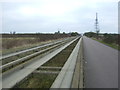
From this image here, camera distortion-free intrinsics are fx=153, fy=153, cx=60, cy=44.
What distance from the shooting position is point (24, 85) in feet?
15.9

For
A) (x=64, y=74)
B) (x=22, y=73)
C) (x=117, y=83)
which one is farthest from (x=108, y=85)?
(x=22, y=73)

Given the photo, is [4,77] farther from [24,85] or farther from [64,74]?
[64,74]

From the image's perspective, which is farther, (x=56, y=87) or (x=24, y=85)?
(x=24, y=85)

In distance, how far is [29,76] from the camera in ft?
18.8

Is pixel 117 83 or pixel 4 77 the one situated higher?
pixel 4 77

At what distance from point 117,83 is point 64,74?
202 centimetres

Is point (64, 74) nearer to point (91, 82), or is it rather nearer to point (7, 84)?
point (91, 82)

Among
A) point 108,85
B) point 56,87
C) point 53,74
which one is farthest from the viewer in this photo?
point 53,74

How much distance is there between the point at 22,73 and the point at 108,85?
3.11m

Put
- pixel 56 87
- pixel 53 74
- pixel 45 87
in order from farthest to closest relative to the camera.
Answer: pixel 53 74 → pixel 45 87 → pixel 56 87

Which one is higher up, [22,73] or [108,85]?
[22,73]

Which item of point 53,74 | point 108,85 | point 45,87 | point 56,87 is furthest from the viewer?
point 53,74

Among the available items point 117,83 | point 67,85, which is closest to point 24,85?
point 67,85

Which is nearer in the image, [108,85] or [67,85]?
[67,85]
